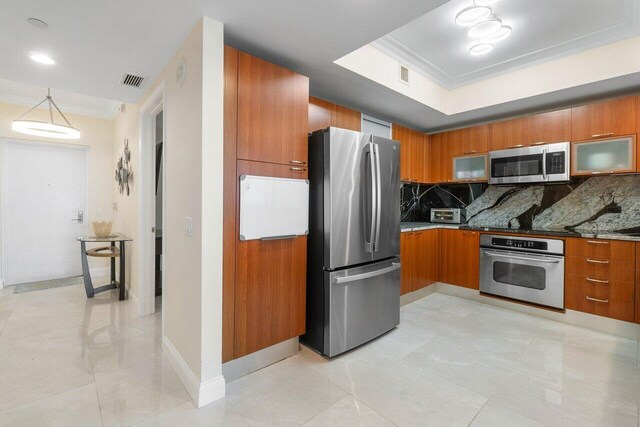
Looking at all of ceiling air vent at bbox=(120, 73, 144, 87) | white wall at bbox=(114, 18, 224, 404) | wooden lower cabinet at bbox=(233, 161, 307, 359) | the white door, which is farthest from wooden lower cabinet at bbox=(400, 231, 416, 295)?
the white door

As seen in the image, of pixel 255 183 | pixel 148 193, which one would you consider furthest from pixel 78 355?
pixel 255 183

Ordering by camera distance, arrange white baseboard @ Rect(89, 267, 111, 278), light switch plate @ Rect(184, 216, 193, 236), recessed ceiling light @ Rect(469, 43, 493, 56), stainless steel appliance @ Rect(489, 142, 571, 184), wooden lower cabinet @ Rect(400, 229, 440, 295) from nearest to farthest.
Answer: light switch plate @ Rect(184, 216, 193, 236) → recessed ceiling light @ Rect(469, 43, 493, 56) → stainless steel appliance @ Rect(489, 142, 571, 184) → wooden lower cabinet @ Rect(400, 229, 440, 295) → white baseboard @ Rect(89, 267, 111, 278)

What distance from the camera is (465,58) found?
301 cm

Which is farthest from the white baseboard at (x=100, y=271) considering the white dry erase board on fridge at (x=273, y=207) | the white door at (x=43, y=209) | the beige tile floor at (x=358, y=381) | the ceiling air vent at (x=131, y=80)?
the white dry erase board on fridge at (x=273, y=207)

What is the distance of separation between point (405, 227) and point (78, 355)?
11.0 feet

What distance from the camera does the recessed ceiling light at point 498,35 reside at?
2.37 m

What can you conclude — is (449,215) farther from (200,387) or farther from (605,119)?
(200,387)

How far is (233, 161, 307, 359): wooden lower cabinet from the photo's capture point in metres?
2.02

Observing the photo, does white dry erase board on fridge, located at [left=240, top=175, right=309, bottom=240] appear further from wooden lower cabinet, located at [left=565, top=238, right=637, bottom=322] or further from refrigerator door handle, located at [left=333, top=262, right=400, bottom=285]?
wooden lower cabinet, located at [left=565, top=238, right=637, bottom=322]

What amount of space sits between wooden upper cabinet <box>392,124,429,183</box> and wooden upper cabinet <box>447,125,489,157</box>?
1.29 ft

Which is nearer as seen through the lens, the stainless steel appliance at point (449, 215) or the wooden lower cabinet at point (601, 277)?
the wooden lower cabinet at point (601, 277)

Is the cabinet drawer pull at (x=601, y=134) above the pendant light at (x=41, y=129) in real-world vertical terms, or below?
below

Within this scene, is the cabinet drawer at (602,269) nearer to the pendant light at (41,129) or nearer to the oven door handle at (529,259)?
the oven door handle at (529,259)

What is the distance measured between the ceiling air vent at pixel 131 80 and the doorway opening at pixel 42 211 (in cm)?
281
